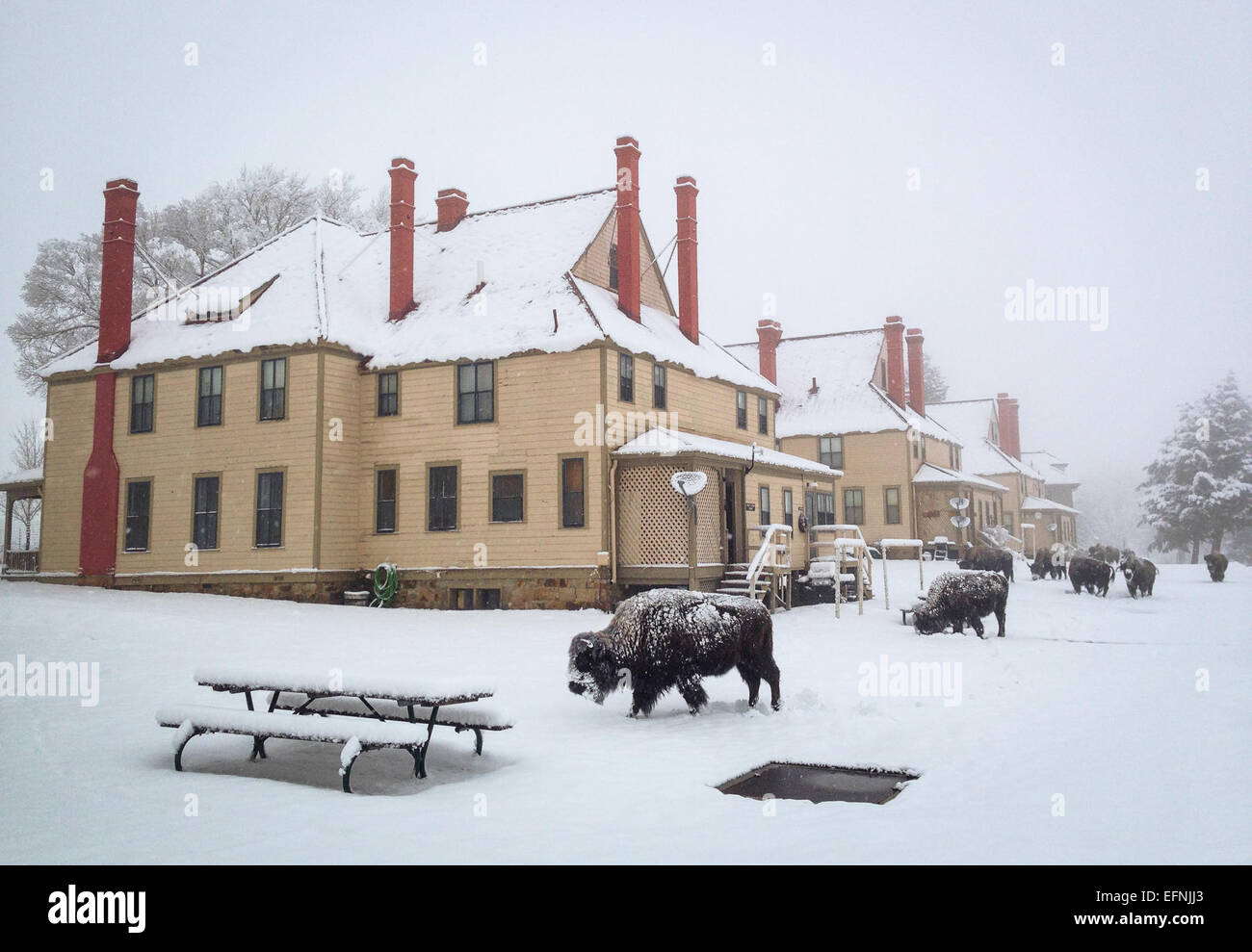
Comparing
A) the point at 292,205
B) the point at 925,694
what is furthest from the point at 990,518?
the point at 925,694

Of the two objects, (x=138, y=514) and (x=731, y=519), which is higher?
(x=138, y=514)

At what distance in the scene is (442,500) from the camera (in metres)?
24.2

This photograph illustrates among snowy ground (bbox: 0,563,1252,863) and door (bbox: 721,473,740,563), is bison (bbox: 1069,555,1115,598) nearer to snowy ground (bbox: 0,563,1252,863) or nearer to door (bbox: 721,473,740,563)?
door (bbox: 721,473,740,563)

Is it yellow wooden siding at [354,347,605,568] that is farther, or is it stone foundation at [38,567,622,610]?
yellow wooden siding at [354,347,605,568]

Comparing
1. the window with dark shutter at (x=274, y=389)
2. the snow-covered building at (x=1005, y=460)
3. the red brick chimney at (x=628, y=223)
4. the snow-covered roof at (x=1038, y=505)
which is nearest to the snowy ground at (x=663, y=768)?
the window with dark shutter at (x=274, y=389)

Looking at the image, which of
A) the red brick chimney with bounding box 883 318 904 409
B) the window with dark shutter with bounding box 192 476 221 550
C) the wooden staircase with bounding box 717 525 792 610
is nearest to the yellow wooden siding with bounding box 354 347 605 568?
the wooden staircase with bounding box 717 525 792 610

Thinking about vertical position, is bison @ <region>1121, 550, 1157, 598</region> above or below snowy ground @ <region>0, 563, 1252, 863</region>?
above

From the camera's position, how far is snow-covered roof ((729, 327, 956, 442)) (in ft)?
139

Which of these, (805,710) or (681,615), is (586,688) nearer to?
(681,615)

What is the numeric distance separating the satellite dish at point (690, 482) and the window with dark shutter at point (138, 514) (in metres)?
14.7

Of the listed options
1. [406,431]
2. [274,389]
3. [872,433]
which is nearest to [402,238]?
[274,389]

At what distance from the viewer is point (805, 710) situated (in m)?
10.6

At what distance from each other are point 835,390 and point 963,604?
27.0 meters

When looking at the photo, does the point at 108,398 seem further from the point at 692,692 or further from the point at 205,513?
the point at 692,692
